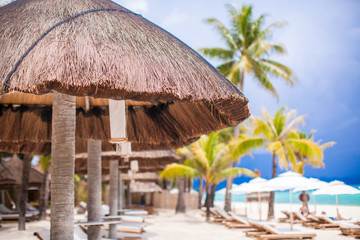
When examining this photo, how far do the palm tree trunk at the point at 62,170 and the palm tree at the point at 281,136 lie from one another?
656 inches

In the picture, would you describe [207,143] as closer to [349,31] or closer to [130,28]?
[130,28]

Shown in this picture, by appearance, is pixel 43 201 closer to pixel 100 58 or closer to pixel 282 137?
pixel 282 137

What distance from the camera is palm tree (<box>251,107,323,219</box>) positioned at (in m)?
19.5

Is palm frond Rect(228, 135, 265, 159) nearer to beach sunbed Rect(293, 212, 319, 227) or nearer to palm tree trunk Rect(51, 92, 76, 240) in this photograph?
beach sunbed Rect(293, 212, 319, 227)

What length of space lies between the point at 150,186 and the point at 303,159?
10944 millimetres

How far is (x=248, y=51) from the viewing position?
23703mm

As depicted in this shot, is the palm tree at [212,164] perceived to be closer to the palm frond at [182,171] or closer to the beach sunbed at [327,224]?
the palm frond at [182,171]

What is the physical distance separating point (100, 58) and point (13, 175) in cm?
1552

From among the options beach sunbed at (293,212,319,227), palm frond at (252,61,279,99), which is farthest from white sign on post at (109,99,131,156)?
palm frond at (252,61,279,99)

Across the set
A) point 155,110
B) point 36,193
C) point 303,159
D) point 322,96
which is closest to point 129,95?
point 155,110

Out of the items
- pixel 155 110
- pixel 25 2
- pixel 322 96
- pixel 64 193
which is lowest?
pixel 64 193

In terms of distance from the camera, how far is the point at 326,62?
142 meters

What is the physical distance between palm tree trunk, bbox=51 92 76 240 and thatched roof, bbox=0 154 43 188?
43.4ft

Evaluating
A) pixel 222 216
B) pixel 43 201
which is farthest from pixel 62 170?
pixel 222 216
